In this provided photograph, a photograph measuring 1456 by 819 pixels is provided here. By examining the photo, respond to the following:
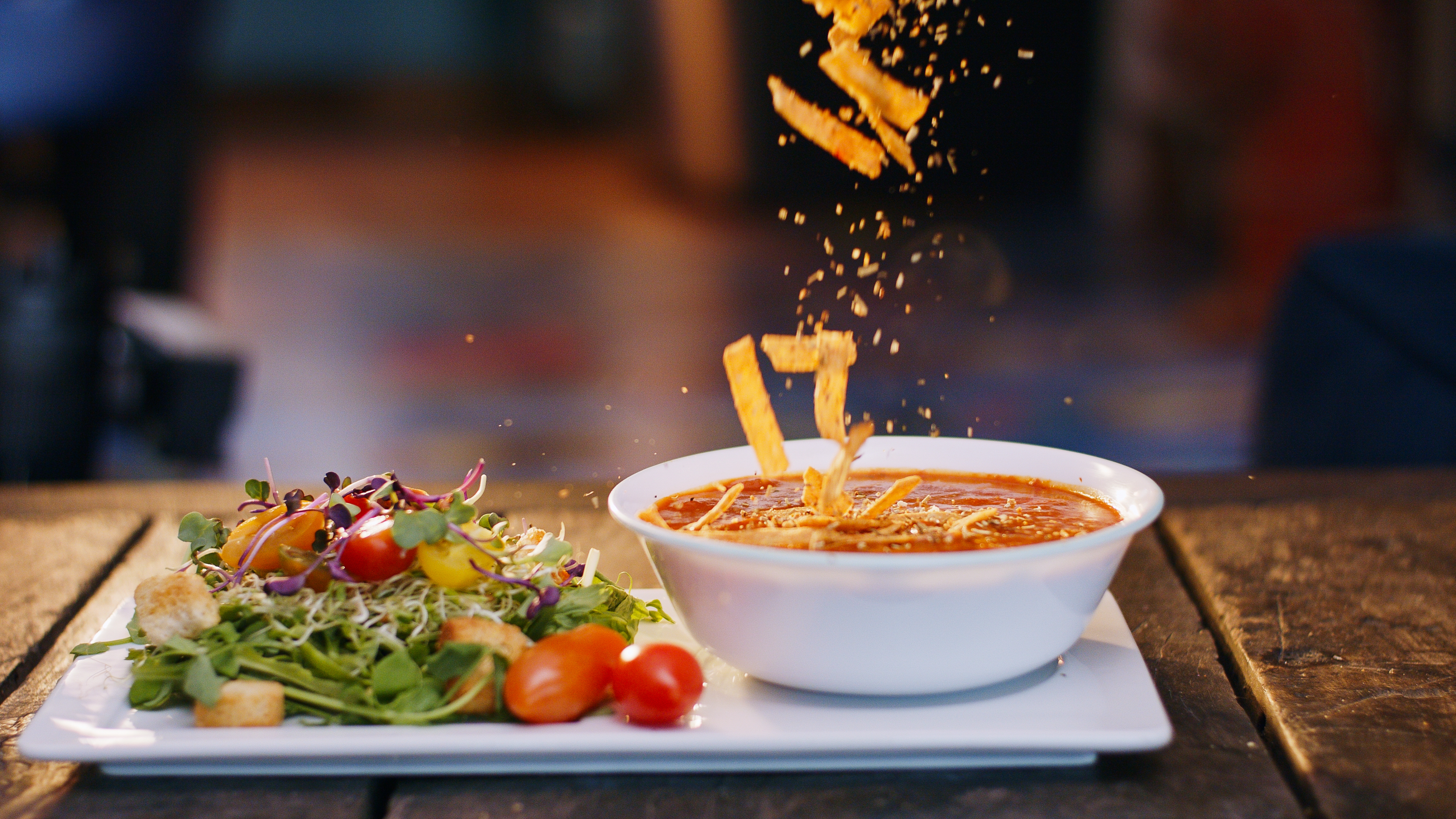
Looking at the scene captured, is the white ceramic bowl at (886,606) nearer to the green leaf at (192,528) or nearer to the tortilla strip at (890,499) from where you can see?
the tortilla strip at (890,499)

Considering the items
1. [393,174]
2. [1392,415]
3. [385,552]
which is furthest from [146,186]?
[393,174]

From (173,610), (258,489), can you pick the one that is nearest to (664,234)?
(258,489)

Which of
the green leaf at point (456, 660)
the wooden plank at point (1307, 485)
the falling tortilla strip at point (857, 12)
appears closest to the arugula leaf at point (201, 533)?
the green leaf at point (456, 660)

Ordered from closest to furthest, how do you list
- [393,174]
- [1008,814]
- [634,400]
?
[1008,814] < [634,400] < [393,174]

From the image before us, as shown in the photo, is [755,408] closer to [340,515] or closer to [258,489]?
[340,515]

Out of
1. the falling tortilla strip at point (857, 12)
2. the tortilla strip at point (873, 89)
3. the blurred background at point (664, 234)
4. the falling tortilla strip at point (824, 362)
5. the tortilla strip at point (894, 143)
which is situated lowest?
the blurred background at point (664, 234)

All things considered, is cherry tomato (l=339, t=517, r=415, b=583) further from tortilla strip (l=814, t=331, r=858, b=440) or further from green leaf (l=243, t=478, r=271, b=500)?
tortilla strip (l=814, t=331, r=858, b=440)

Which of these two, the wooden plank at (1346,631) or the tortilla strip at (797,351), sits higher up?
the tortilla strip at (797,351)

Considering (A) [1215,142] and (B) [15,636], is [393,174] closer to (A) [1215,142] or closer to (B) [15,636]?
(A) [1215,142]
